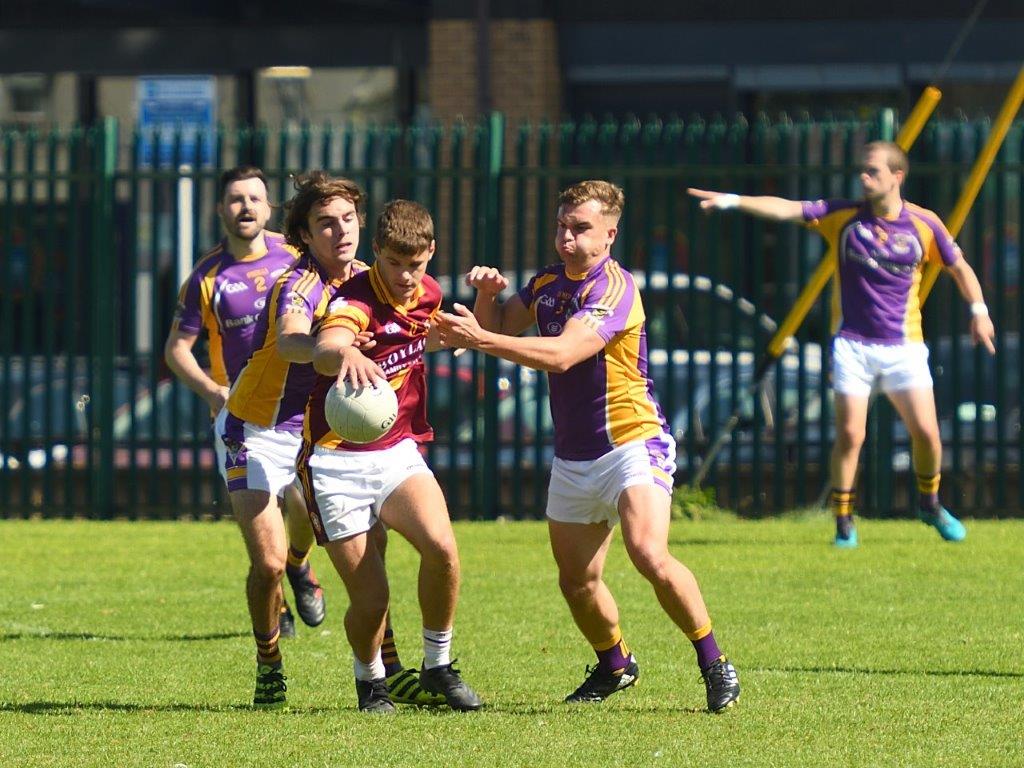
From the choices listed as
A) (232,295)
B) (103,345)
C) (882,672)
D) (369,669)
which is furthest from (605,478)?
(103,345)

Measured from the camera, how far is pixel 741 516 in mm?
14086

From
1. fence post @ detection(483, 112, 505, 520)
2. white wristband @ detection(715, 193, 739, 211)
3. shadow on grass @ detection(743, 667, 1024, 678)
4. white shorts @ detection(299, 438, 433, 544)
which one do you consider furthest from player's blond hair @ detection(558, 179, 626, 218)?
fence post @ detection(483, 112, 505, 520)

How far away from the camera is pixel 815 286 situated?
13.4 meters

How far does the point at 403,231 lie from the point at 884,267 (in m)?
5.64

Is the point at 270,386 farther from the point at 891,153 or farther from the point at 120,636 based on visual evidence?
the point at 891,153

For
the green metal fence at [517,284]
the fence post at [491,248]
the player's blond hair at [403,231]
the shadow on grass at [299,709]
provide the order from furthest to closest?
the fence post at [491,248]
the green metal fence at [517,284]
the shadow on grass at [299,709]
the player's blond hair at [403,231]

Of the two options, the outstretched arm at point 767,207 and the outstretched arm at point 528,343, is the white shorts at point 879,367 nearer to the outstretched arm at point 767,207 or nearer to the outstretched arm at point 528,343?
the outstretched arm at point 767,207

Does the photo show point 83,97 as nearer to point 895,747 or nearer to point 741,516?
point 741,516

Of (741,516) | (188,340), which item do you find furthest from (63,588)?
(741,516)

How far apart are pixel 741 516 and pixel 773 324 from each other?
4.55 feet

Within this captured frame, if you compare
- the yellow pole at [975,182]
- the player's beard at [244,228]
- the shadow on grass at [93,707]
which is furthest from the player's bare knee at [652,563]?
the yellow pole at [975,182]

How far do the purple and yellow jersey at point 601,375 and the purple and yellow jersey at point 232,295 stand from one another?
81.8 inches

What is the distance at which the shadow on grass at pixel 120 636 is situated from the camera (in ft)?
29.3

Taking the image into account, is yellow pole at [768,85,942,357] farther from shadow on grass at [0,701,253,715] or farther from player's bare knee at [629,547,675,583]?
shadow on grass at [0,701,253,715]
